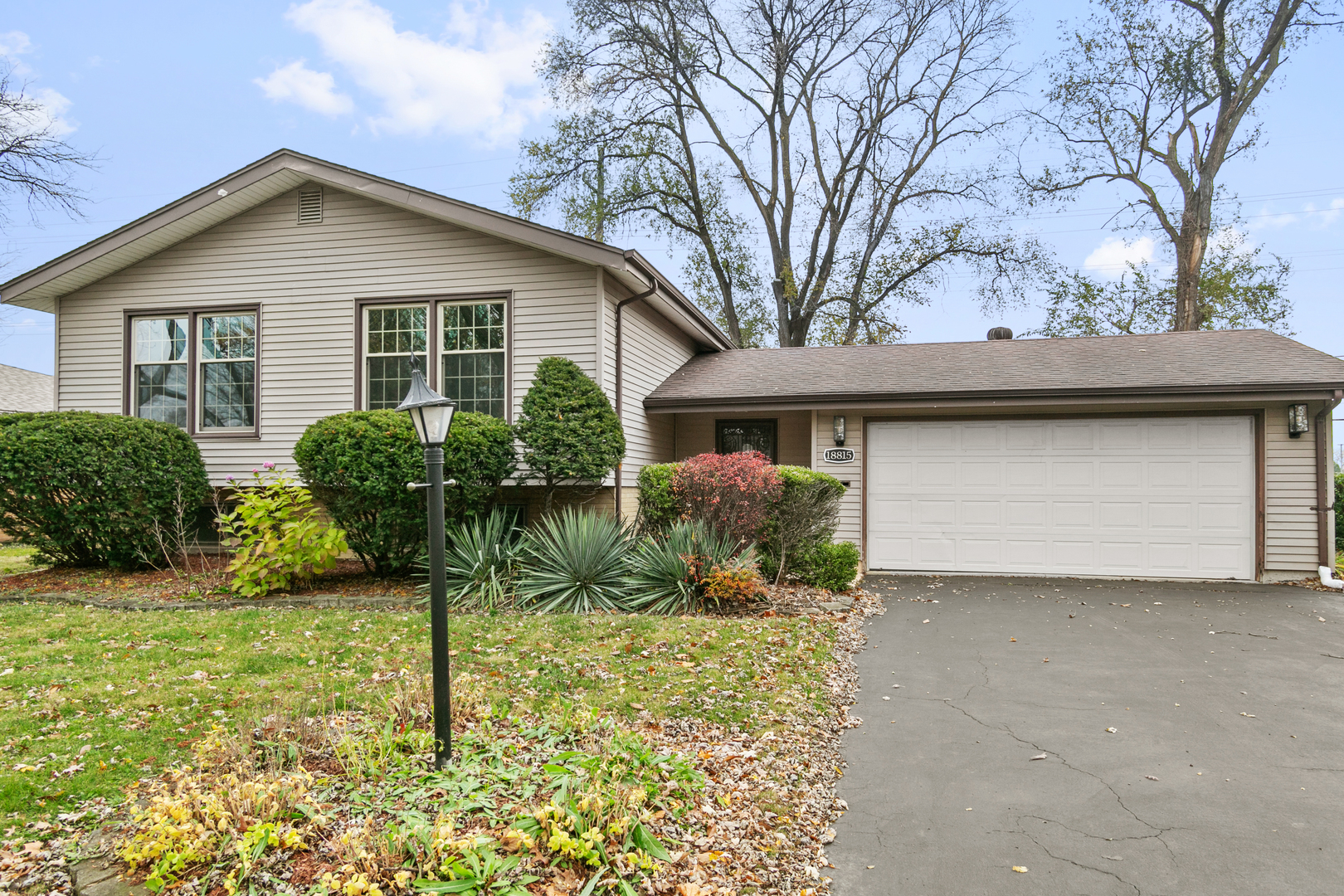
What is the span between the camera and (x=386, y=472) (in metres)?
7.82

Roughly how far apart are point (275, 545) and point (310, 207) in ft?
16.2

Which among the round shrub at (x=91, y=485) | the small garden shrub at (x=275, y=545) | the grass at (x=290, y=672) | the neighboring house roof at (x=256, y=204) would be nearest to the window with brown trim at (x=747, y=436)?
the neighboring house roof at (x=256, y=204)

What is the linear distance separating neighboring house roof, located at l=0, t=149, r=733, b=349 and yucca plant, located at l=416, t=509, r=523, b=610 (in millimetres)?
3371

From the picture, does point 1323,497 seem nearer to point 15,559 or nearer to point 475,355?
point 475,355

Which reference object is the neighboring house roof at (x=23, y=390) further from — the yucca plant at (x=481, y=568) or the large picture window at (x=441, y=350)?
the yucca plant at (x=481, y=568)

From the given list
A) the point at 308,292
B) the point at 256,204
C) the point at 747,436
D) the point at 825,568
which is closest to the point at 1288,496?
the point at 825,568

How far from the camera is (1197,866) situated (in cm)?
308

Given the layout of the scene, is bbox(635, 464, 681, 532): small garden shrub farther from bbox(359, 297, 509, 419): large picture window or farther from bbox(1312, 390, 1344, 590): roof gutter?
bbox(1312, 390, 1344, 590): roof gutter

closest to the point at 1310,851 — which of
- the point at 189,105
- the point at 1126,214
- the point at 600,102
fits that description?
the point at 1126,214

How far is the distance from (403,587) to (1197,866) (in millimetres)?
7187

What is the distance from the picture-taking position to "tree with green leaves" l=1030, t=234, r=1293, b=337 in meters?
19.1

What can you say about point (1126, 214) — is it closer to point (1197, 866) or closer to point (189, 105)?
point (1197, 866)

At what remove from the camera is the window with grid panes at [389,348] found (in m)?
9.93

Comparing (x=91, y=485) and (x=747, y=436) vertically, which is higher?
(x=747, y=436)
